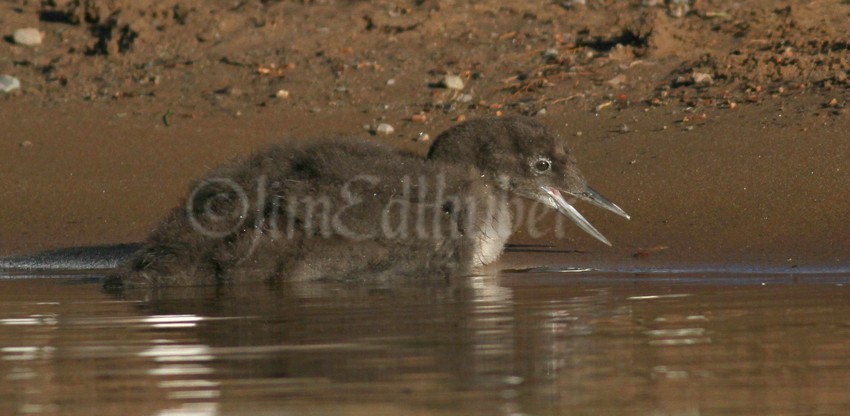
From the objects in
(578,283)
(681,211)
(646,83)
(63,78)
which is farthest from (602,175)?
(63,78)

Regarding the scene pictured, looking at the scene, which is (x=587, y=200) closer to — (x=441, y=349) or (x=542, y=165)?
(x=542, y=165)

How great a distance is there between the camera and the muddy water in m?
4.30

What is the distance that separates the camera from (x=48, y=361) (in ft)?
17.1

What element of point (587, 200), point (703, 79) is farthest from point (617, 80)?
point (587, 200)

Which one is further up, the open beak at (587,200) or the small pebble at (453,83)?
the small pebble at (453,83)

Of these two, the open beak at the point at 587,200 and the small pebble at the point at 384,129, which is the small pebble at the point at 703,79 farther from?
the open beak at the point at 587,200

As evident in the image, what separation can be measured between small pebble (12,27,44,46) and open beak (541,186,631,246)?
595 centimetres

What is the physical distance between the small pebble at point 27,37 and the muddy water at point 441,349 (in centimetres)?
612

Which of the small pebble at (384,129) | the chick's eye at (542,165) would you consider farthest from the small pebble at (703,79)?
the chick's eye at (542,165)

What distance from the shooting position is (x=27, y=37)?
518 inches

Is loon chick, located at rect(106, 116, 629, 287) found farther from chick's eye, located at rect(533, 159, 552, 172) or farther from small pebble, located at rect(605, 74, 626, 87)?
small pebble, located at rect(605, 74, 626, 87)

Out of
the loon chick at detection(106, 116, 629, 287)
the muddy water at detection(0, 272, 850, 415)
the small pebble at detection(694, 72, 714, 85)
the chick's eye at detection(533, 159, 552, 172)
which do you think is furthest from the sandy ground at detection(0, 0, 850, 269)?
the muddy water at detection(0, 272, 850, 415)

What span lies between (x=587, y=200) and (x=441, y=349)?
12.2 feet

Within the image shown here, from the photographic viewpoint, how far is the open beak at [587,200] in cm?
854
